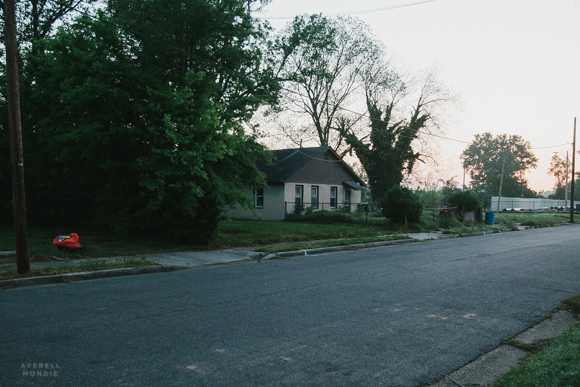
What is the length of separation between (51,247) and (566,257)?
15.4 metres

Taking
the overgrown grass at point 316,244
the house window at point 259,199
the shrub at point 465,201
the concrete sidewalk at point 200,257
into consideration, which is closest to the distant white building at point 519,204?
the shrub at point 465,201

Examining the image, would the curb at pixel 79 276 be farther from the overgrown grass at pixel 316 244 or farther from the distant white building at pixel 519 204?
the distant white building at pixel 519 204

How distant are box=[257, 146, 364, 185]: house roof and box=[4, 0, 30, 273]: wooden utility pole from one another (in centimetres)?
2332

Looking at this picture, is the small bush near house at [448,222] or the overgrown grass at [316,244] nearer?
the overgrown grass at [316,244]

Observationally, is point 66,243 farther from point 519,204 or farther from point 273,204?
point 519,204

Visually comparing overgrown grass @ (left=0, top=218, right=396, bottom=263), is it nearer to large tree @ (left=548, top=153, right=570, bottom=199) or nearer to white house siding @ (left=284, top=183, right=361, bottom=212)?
white house siding @ (left=284, top=183, right=361, bottom=212)

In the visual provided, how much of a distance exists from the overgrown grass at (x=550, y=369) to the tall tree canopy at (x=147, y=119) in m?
11.2

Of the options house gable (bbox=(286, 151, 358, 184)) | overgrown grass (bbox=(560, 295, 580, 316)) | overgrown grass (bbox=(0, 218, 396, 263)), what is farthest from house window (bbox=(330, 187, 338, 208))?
overgrown grass (bbox=(560, 295, 580, 316))

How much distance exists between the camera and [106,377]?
4.27 m

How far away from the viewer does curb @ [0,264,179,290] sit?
360 inches

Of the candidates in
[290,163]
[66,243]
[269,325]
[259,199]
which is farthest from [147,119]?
[290,163]

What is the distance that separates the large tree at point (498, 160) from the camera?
110 meters

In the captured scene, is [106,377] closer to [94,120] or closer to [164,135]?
[164,135]

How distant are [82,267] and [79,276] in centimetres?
64
